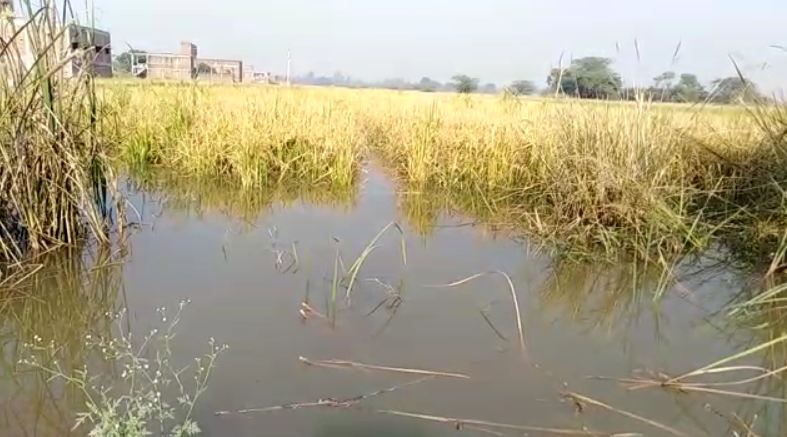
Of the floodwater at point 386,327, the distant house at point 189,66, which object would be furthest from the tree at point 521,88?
the distant house at point 189,66

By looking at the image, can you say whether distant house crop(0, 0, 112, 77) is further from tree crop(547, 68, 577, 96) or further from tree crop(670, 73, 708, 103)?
tree crop(670, 73, 708, 103)

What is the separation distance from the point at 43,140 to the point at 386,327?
1976mm

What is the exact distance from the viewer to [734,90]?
431 centimetres

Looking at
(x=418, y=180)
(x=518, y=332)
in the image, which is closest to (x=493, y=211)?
(x=418, y=180)

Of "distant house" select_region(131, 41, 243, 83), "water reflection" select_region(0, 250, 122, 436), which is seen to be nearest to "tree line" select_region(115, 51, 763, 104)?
"water reflection" select_region(0, 250, 122, 436)

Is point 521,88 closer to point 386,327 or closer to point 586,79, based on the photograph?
point 586,79

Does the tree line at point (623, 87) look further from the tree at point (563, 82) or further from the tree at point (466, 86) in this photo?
the tree at point (466, 86)

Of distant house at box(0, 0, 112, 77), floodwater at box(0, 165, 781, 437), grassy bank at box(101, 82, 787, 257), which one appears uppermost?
distant house at box(0, 0, 112, 77)

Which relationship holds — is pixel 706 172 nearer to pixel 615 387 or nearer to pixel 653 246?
pixel 653 246

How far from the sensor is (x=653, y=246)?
3664 millimetres

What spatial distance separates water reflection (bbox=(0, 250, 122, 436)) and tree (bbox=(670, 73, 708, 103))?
379 centimetres

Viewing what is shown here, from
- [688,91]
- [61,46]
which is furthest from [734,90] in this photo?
[61,46]

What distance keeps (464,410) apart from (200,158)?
14.5 ft

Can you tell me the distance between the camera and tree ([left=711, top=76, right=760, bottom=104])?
4159 millimetres
